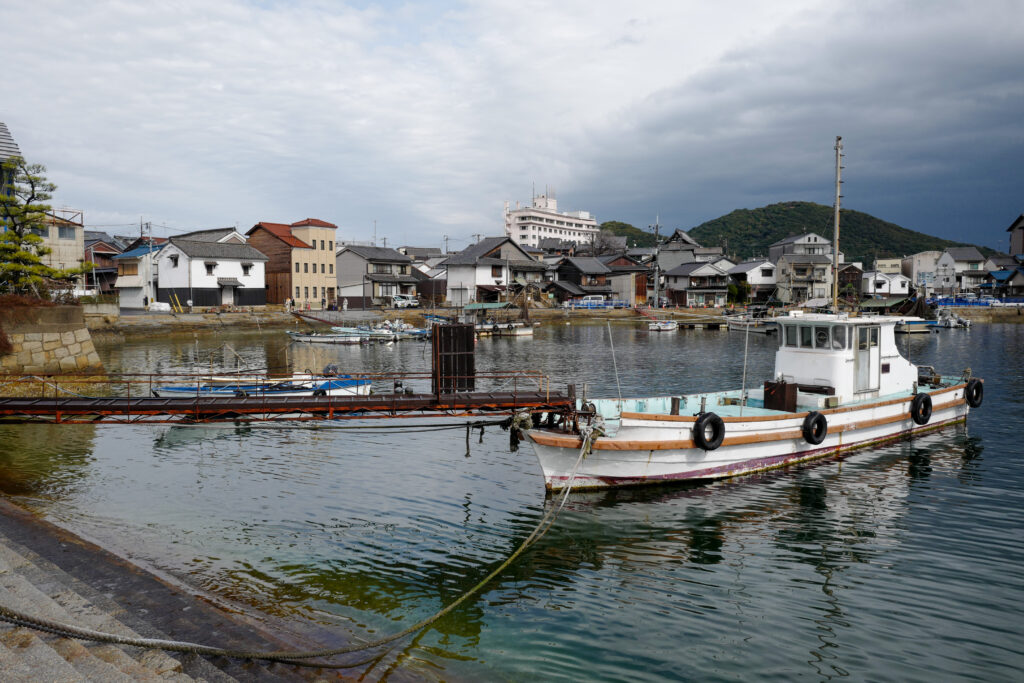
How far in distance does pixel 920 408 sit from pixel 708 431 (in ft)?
37.4

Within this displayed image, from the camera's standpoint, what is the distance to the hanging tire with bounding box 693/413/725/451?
661 inches

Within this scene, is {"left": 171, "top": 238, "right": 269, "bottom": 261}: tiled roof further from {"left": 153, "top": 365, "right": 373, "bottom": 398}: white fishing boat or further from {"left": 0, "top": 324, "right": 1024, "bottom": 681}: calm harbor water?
{"left": 0, "top": 324, "right": 1024, "bottom": 681}: calm harbor water

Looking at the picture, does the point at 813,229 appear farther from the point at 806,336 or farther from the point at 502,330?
the point at 806,336

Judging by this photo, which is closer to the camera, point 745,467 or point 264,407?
point 264,407

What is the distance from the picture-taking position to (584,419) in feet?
54.1

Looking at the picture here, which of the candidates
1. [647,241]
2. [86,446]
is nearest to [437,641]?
[86,446]

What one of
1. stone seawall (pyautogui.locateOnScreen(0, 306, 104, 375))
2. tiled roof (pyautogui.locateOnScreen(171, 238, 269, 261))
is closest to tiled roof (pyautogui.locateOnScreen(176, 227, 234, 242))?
tiled roof (pyautogui.locateOnScreen(171, 238, 269, 261))

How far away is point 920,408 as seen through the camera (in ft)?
75.0

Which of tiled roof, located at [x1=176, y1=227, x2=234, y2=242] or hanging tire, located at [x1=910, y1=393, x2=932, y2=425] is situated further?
tiled roof, located at [x1=176, y1=227, x2=234, y2=242]

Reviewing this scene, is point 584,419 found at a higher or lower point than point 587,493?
higher

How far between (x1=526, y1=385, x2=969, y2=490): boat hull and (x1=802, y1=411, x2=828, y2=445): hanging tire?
202mm

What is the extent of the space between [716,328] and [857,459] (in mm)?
66318

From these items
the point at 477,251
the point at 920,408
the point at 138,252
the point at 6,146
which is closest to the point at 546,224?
the point at 477,251

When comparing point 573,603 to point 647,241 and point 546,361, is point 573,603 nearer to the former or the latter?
point 546,361
